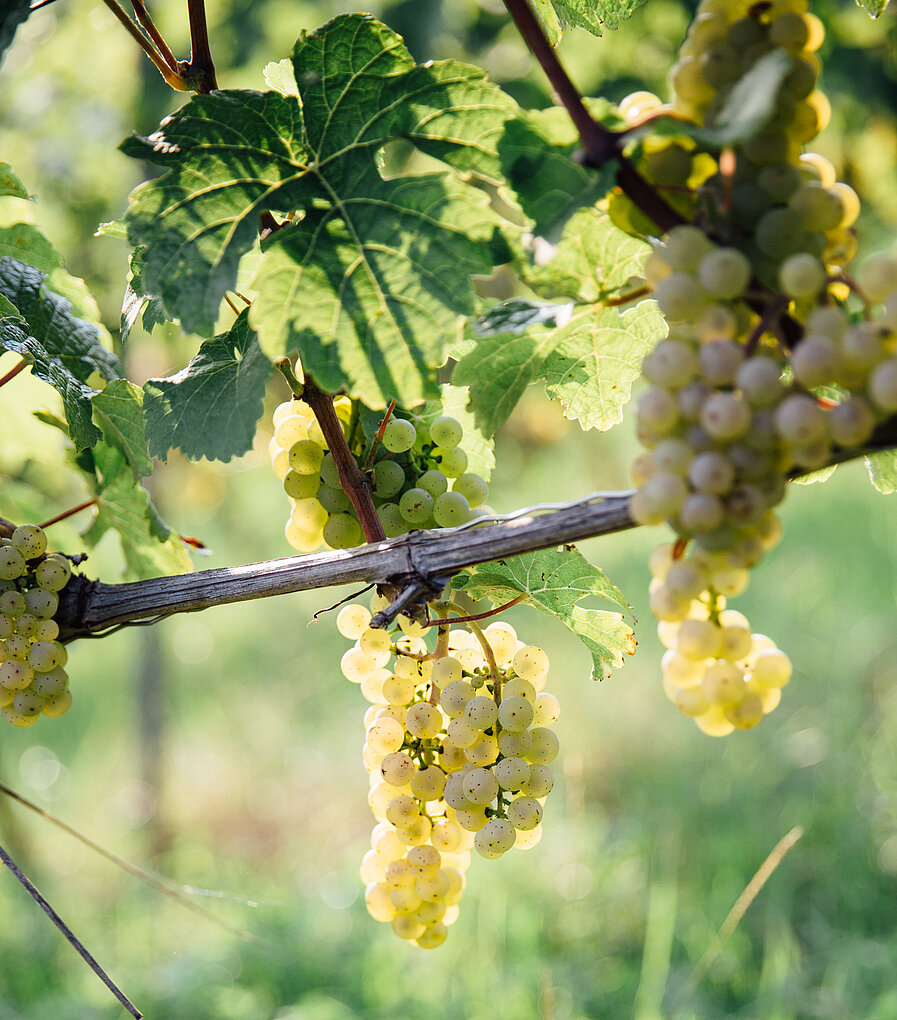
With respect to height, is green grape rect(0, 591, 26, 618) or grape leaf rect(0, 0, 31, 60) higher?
grape leaf rect(0, 0, 31, 60)

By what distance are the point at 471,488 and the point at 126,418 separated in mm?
281

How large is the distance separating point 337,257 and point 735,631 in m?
0.31

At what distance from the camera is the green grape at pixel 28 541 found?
0.66 meters

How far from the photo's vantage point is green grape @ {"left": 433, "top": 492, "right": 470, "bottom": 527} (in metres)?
0.68

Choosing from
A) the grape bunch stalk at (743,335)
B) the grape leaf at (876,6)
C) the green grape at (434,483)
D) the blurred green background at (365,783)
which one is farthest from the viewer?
the blurred green background at (365,783)

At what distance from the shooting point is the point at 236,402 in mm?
616

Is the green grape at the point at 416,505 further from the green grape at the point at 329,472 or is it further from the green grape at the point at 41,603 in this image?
the green grape at the point at 41,603

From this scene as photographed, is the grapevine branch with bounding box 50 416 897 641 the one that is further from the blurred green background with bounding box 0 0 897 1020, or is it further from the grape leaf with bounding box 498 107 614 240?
the blurred green background with bounding box 0 0 897 1020

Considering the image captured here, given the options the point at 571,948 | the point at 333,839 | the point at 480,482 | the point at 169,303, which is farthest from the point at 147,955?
the point at 169,303

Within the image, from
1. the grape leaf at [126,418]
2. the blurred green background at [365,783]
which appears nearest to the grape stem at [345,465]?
the grape leaf at [126,418]

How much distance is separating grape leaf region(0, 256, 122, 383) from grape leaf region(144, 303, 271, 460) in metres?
0.09

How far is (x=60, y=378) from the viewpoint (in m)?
0.69

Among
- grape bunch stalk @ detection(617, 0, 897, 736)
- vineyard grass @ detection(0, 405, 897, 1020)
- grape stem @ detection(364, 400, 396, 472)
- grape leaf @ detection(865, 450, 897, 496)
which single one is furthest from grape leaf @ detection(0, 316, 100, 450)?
vineyard grass @ detection(0, 405, 897, 1020)

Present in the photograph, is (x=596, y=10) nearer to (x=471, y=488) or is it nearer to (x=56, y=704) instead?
(x=471, y=488)
